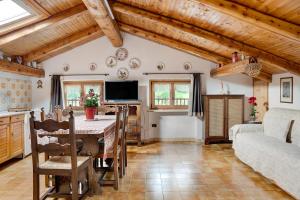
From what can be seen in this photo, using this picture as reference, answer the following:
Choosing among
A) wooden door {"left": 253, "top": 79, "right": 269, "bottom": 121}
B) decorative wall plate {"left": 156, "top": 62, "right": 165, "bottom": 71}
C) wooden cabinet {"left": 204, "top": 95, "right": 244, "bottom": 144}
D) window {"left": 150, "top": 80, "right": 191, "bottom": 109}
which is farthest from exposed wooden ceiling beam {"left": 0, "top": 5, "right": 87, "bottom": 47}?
wooden door {"left": 253, "top": 79, "right": 269, "bottom": 121}

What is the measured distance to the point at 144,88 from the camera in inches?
257

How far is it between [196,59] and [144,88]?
1.61 metres

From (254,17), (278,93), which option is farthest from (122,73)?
(254,17)

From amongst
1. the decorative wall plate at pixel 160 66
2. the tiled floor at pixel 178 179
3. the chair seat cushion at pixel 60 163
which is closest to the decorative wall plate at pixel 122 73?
the decorative wall plate at pixel 160 66

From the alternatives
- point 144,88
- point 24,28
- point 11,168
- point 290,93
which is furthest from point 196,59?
point 11,168

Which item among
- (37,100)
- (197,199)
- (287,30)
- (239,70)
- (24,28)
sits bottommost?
(197,199)

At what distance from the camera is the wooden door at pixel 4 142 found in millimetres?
4192

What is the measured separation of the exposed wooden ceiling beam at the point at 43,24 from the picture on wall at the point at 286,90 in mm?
4220

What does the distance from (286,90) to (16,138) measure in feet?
18.0

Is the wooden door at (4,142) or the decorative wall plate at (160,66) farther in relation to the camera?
the decorative wall plate at (160,66)

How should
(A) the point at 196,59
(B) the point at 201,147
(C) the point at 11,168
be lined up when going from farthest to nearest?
(A) the point at 196,59, (B) the point at 201,147, (C) the point at 11,168

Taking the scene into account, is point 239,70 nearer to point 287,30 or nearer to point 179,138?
point 287,30

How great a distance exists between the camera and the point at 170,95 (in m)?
6.68

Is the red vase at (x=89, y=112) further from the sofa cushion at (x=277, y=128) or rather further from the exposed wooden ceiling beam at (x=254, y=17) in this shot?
the sofa cushion at (x=277, y=128)
